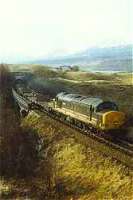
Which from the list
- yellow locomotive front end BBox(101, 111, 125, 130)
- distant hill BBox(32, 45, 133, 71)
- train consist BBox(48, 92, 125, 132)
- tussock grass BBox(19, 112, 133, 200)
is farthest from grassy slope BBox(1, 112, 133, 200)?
distant hill BBox(32, 45, 133, 71)

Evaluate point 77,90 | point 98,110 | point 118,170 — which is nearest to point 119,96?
point 77,90

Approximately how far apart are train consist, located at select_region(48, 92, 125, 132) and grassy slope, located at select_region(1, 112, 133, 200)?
1118 mm

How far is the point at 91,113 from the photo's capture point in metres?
25.4

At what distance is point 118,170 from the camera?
1917 centimetres

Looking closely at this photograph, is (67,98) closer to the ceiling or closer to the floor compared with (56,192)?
closer to the ceiling

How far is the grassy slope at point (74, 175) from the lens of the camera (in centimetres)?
1842

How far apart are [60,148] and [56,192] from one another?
5852 mm

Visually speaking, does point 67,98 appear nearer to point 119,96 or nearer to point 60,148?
point 60,148

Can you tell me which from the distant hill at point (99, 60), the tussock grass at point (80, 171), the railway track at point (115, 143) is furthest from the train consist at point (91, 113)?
the distant hill at point (99, 60)

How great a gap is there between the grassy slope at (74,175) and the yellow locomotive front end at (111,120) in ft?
4.54

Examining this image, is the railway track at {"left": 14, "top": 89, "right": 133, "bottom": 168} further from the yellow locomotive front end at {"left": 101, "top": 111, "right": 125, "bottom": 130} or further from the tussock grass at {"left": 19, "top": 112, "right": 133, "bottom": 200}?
the yellow locomotive front end at {"left": 101, "top": 111, "right": 125, "bottom": 130}

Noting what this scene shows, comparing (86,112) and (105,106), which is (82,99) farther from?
(105,106)

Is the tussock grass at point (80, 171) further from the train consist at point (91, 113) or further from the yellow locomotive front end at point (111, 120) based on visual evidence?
the yellow locomotive front end at point (111, 120)

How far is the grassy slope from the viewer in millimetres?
18422
